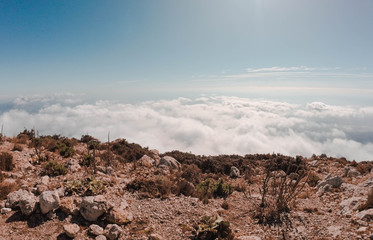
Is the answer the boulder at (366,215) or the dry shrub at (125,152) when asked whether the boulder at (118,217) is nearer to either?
the dry shrub at (125,152)

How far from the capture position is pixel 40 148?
12.5 meters

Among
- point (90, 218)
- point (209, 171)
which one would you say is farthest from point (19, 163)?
point (209, 171)

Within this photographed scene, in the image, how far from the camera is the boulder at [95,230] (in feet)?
17.5

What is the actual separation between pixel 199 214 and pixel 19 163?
995cm

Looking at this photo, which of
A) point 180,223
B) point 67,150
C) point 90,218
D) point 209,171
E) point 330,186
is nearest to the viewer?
point 90,218

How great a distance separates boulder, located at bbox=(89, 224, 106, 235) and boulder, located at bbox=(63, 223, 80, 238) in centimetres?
39

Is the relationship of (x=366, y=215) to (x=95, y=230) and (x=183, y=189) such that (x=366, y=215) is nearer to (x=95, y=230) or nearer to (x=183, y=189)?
(x=183, y=189)

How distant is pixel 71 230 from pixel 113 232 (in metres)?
1.22

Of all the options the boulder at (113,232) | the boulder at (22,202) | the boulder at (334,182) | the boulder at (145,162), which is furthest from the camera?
the boulder at (145,162)

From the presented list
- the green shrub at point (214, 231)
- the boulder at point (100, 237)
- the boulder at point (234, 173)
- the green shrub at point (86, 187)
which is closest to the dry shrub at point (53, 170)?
the green shrub at point (86, 187)

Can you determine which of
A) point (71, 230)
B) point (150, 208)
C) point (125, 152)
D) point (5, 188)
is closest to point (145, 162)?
point (125, 152)

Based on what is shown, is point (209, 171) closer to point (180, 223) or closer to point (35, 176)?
point (180, 223)

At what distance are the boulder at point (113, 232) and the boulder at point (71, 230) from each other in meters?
0.85

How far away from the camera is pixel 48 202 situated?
5.77m
